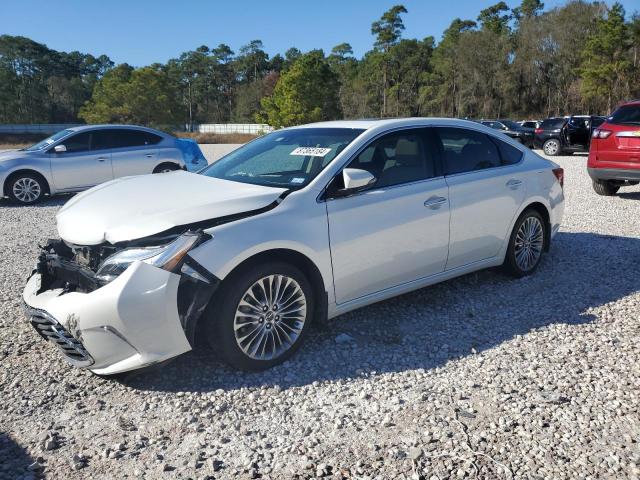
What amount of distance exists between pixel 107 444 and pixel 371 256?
2.16m

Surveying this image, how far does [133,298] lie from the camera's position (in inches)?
124

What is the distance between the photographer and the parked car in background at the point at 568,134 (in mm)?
21359

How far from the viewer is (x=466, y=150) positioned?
5.01 metres

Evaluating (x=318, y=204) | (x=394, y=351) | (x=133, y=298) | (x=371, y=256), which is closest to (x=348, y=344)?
(x=394, y=351)

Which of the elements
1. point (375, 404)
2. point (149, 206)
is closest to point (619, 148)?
point (375, 404)

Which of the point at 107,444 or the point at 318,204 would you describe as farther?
the point at 318,204

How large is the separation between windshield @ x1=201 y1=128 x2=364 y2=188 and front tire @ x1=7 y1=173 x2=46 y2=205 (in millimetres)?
7628

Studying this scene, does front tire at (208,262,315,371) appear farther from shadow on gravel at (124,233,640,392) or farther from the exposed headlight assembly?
the exposed headlight assembly

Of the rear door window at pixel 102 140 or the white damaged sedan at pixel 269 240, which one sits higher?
the rear door window at pixel 102 140

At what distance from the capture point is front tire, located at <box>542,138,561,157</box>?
21812 mm

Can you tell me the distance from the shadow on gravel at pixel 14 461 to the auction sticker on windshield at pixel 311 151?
9.00 ft

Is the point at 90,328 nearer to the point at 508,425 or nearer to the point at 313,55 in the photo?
the point at 508,425

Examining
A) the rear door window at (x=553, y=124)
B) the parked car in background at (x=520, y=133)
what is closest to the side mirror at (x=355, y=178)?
the rear door window at (x=553, y=124)

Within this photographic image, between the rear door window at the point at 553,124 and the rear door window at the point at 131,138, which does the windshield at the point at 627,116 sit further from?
the rear door window at the point at 553,124
